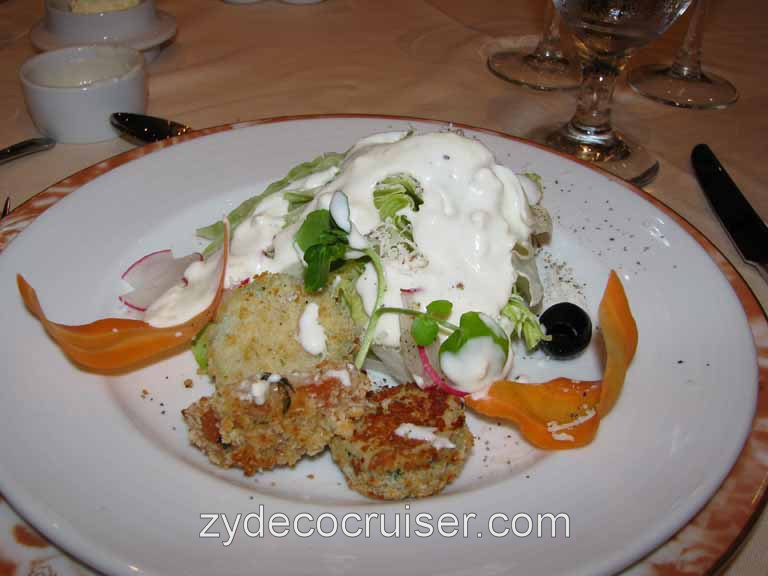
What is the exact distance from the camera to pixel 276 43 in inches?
148

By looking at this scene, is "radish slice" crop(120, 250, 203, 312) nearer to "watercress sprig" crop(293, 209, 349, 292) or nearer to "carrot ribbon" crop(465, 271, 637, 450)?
"watercress sprig" crop(293, 209, 349, 292)

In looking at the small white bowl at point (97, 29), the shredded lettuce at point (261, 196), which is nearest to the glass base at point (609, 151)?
the shredded lettuce at point (261, 196)

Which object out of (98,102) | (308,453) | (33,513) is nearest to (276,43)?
(98,102)

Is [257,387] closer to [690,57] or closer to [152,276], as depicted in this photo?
[152,276]

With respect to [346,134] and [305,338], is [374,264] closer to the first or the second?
[305,338]

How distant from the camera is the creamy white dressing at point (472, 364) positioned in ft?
5.40

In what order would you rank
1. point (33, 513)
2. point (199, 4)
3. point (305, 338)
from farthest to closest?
1. point (199, 4)
2. point (305, 338)
3. point (33, 513)

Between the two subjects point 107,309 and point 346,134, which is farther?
point 346,134

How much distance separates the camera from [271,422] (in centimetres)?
153

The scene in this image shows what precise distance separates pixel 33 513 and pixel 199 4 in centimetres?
367

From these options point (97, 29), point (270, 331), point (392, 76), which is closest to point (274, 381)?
point (270, 331)

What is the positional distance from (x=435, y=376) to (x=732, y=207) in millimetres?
1483

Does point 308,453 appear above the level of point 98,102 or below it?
below

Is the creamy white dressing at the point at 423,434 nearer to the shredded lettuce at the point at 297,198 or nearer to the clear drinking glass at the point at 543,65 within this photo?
the shredded lettuce at the point at 297,198
